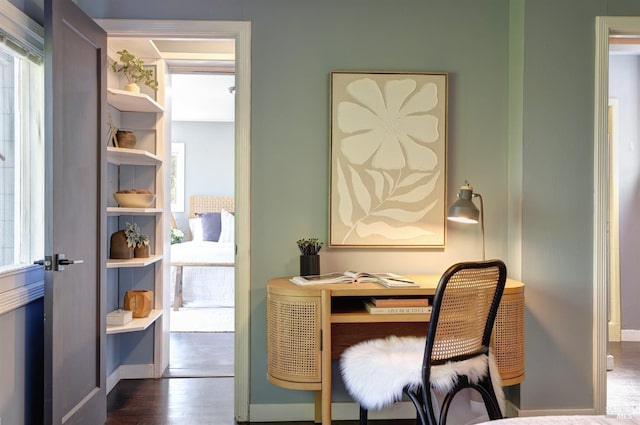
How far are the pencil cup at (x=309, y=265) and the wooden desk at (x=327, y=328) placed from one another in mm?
135

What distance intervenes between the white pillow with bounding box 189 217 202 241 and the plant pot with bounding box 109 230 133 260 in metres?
4.45

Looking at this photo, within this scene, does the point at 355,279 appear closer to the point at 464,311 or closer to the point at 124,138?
the point at 464,311

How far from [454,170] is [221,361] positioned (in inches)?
89.5

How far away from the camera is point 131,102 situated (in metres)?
3.37

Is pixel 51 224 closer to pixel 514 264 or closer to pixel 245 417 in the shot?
pixel 245 417

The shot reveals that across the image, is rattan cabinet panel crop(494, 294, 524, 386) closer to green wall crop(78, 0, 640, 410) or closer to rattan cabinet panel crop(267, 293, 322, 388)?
green wall crop(78, 0, 640, 410)

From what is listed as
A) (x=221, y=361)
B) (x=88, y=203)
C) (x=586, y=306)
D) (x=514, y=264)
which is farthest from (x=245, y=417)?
(x=586, y=306)

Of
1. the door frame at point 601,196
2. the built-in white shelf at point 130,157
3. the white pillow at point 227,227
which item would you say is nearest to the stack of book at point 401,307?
the door frame at point 601,196

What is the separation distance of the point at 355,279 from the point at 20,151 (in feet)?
5.58

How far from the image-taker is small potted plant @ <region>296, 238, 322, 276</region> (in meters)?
2.81

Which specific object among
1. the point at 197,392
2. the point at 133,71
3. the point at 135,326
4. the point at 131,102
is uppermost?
the point at 133,71

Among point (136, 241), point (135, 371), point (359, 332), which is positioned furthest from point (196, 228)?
point (359, 332)

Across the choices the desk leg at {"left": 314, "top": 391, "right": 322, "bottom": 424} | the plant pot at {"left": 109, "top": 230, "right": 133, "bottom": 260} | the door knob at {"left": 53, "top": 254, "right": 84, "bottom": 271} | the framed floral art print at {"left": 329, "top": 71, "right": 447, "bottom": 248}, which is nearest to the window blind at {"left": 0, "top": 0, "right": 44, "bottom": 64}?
the door knob at {"left": 53, "top": 254, "right": 84, "bottom": 271}

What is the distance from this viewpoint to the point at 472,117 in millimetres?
3041
